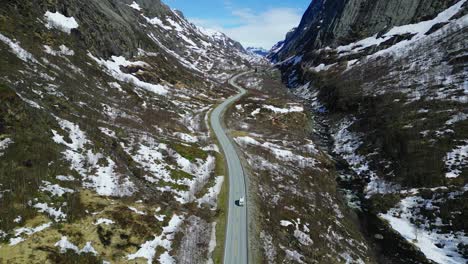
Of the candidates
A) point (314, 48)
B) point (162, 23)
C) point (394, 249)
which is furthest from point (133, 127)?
point (162, 23)

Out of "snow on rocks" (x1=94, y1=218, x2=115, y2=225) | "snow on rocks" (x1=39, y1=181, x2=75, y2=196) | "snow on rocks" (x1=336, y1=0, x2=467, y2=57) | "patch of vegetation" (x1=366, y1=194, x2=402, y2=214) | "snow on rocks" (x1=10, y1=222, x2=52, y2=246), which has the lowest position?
"snow on rocks" (x1=10, y1=222, x2=52, y2=246)

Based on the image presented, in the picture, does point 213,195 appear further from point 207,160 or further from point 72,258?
point 72,258

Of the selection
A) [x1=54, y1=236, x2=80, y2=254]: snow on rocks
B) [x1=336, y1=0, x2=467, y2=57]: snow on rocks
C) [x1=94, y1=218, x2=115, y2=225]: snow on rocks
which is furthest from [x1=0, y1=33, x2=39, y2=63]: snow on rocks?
[x1=336, y1=0, x2=467, y2=57]: snow on rocks

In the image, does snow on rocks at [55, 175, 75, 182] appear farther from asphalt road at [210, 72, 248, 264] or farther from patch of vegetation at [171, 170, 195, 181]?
asphalt road at [210, 72, 248, 264]

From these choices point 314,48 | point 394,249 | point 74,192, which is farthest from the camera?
point 314,48

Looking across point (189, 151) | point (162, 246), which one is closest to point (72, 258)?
point (162, 246)

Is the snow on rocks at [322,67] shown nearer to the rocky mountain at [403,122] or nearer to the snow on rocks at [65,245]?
Result: the rocky mountain at [403,122]

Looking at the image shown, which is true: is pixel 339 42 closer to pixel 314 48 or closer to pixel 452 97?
pixel 314 48
